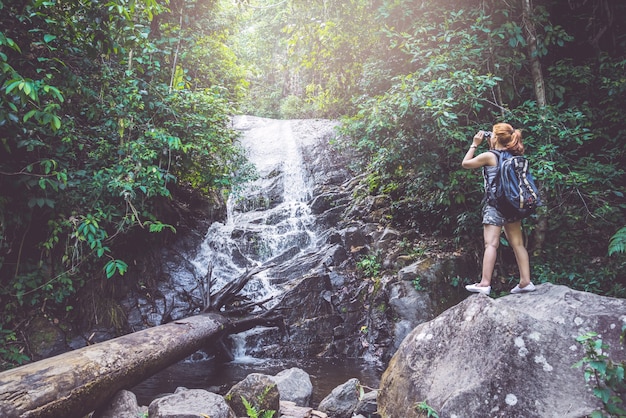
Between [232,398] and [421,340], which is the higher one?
[421,340]

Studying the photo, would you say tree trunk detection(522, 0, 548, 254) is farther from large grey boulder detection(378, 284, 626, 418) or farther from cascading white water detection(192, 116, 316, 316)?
cascading white water detection(192, 116, 316, 316)

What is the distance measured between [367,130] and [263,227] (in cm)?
499

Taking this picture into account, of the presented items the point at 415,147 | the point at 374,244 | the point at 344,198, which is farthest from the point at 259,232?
the point at 415,147

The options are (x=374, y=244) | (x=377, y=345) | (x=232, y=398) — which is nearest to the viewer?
(x=232, y=398)

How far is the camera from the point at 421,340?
332 centimetres

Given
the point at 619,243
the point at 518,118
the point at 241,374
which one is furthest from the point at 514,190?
the point at 241,374

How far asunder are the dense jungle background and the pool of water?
6.07 ft

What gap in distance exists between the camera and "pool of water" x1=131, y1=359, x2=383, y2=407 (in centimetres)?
518

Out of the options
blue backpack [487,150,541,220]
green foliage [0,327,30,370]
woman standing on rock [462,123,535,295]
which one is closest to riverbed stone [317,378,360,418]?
woman standing on rock [462,123,535,295]

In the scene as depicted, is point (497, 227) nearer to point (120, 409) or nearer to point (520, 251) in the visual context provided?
point (520, 251)

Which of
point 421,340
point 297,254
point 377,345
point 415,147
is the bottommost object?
point 377,345

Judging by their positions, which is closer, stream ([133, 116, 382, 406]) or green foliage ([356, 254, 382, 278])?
stream ([133, 116, 382, 406])

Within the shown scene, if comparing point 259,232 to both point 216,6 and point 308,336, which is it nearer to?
point 308,336

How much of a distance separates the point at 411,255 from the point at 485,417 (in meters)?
4.98
